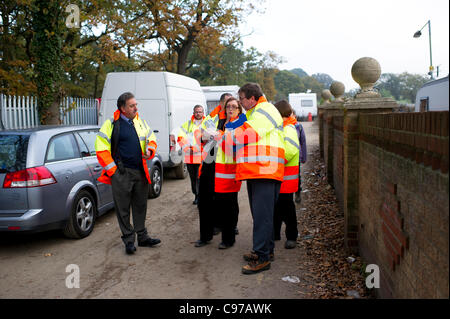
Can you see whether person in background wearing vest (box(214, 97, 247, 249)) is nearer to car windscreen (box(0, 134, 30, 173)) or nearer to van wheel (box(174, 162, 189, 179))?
car windscreen (box(0, 134, 30, 173))

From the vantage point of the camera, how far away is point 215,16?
21891mm

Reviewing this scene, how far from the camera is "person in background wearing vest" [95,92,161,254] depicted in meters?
5.04

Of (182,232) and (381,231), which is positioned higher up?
(381,231)

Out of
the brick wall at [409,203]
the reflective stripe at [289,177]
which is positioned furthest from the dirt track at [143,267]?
the brick wall at [409,203]

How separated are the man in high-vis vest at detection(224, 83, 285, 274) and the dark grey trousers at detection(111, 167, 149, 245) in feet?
4.86

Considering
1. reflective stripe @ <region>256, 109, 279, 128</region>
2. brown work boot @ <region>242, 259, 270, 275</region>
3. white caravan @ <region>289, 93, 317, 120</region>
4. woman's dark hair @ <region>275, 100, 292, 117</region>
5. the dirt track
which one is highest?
white caravan @ <region>289, 93, 317, 120</region>

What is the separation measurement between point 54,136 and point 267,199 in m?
3.23

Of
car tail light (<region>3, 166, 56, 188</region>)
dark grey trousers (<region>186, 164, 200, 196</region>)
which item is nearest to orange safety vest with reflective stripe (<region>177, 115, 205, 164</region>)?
dark grey trousers (<region>186, 164, 200, 196</region>)

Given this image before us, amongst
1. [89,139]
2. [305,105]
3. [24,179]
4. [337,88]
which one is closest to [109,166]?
[24,179]

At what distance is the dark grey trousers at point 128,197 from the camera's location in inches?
201

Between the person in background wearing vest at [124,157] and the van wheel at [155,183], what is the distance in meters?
3.09

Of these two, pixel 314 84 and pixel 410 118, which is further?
pixel 314 84
